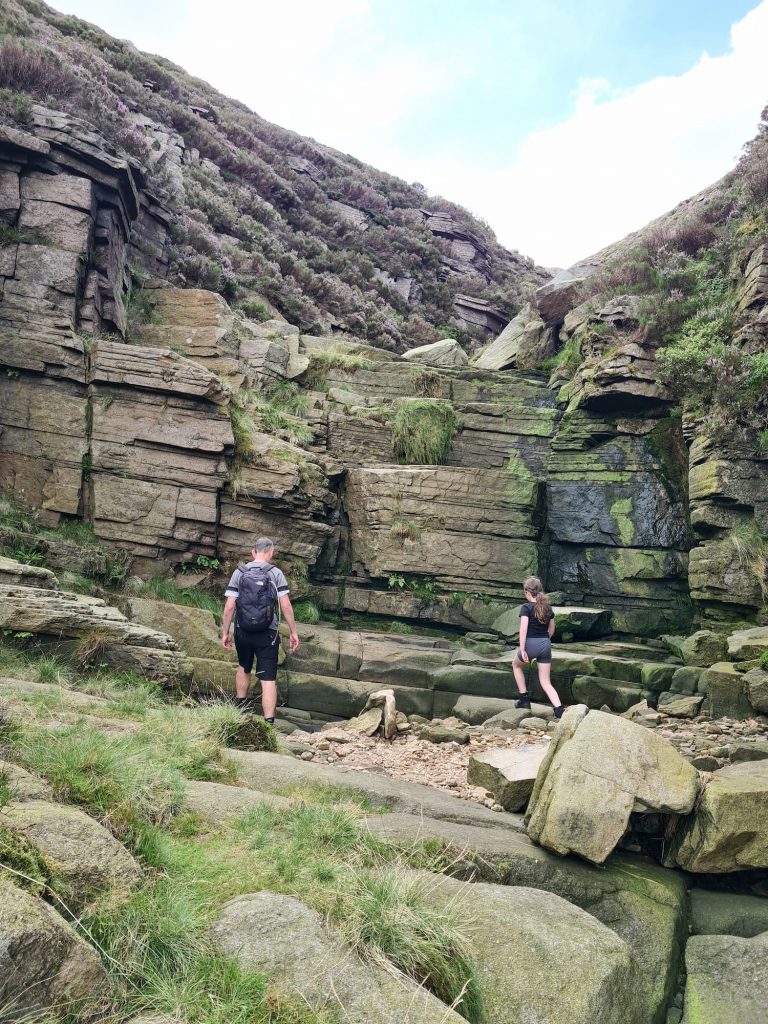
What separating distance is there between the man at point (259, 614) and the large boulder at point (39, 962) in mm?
5559

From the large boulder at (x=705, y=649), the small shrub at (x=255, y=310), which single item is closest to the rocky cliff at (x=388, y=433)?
the large boulder at (x=705, y=649)

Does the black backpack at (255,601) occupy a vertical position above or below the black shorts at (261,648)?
above

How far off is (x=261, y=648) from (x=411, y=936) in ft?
17.5

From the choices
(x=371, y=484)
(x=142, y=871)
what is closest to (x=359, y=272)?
(x=371, y=484)

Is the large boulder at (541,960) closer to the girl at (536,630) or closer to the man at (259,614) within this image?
the man at (259,614)

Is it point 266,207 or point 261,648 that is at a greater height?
point 266,207

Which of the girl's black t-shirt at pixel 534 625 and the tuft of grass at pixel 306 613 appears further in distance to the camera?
the tuft of grass at pixel 306 613

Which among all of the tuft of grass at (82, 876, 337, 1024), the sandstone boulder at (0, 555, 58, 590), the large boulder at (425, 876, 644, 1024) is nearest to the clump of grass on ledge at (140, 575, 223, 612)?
the sandstone boulder at (0, 555, 58, 590)

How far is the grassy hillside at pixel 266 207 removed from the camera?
21.9 metres

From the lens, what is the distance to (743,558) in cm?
1258

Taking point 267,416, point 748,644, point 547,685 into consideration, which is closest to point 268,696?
point 547,685

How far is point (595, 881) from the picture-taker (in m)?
4.53

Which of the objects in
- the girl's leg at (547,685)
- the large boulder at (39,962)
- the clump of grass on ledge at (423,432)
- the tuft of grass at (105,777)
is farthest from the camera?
the clump of grass on ledge at (423,432)

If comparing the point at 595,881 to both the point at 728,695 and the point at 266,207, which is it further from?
the point at 266,207
